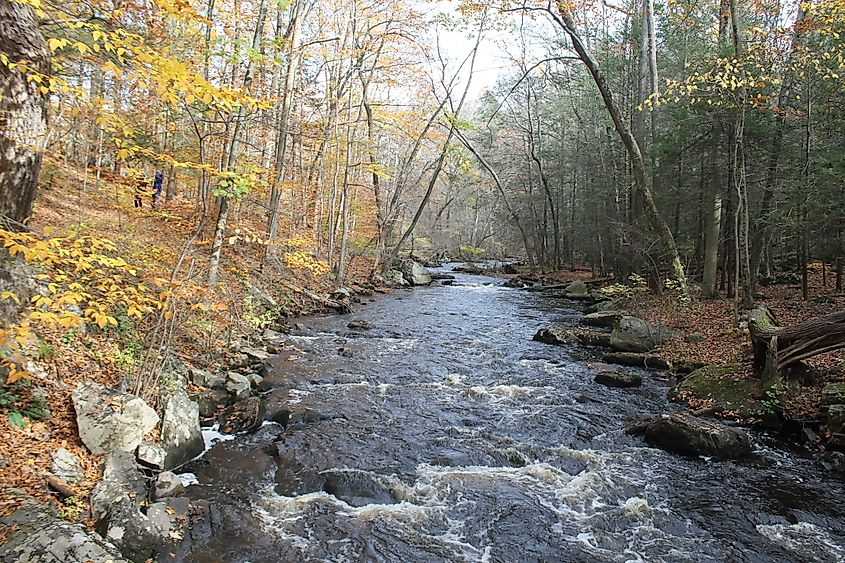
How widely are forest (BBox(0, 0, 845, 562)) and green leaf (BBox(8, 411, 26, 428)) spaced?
41 millimetres

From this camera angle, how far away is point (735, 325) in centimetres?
1209

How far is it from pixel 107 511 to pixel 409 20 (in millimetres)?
23024

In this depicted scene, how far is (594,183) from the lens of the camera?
89.6 ft

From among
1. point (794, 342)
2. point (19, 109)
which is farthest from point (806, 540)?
point (19, 109)

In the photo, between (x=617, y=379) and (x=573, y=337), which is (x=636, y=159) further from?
(x=617, y=379)

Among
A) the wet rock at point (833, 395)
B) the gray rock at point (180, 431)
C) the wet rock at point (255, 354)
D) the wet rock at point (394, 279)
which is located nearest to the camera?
the gray rock at point (180, 431)

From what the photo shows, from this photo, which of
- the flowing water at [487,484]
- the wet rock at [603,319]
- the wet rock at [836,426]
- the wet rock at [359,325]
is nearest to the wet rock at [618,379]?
the flowing water at [487,484]

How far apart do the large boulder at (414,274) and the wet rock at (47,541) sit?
23.5 meters

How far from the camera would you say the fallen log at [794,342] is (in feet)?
24.8

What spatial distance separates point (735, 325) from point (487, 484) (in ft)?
30.0

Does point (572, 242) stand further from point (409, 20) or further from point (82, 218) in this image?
point (82, 218)

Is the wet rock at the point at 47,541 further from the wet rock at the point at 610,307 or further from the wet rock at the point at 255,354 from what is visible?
the wet rock at the point at 610,307

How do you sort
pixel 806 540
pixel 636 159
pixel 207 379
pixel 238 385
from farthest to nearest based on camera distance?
pixel 636 159 < pixel 238 385 < pixel 207 379 < pixel 806 540

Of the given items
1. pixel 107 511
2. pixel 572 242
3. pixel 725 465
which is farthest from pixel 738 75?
pixel 572 242
